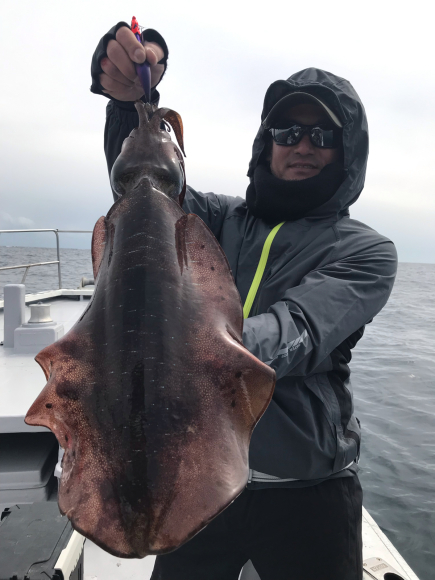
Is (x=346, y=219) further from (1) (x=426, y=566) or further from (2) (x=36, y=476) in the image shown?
(1) (x=426, y=566)

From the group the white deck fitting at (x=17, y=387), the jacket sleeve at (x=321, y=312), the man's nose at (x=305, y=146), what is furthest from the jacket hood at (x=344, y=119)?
the white deck fitting at (x=17, y=387)

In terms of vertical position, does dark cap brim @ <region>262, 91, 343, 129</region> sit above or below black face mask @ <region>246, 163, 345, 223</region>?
above

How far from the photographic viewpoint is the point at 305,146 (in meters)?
2.57

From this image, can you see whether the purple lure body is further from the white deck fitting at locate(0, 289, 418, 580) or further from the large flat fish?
the white deck fitting at locate(0, 289, 418, 580)

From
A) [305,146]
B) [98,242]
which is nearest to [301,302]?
[98,242]

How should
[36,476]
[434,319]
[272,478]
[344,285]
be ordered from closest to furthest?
[344,285], [272,478], [36,476], [434,319]

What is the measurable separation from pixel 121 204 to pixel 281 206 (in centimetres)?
133

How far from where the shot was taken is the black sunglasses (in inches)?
100

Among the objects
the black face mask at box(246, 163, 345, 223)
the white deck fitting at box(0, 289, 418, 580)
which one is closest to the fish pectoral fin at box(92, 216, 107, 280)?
the black face mask at box(246, 163, 345, 223)

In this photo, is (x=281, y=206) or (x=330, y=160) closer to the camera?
(x=281, y=206)

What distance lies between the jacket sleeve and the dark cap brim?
860 millimetres

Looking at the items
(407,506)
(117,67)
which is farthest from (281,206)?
(407,506)

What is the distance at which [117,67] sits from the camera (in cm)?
173

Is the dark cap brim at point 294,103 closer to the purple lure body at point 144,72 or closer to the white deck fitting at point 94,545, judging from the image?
the purple lure body at point 144,72
